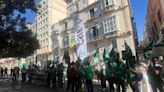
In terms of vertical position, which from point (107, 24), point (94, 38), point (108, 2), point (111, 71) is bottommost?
point (111, 71)

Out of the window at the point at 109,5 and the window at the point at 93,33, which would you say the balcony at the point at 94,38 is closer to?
the window at the point at 93,33

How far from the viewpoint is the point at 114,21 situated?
30.6 m

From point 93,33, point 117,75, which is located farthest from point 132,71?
point 93,33

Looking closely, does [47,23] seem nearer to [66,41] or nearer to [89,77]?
[66,41]

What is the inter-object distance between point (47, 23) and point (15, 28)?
37.3m

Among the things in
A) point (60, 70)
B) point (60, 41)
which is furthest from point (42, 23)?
point (60, 70)

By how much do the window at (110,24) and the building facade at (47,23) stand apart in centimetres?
2243

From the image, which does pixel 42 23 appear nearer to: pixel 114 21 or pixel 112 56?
pixel 114 21

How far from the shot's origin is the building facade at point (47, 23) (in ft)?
171

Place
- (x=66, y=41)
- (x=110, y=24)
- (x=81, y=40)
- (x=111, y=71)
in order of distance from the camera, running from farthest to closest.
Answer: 1. (x=66, y=41)
2. (x=110, y=24)
3. (x=81, y=40)
4. (x=111, y=71)

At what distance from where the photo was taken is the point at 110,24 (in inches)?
1219

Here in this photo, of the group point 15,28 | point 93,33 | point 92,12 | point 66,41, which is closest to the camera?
point 15,28

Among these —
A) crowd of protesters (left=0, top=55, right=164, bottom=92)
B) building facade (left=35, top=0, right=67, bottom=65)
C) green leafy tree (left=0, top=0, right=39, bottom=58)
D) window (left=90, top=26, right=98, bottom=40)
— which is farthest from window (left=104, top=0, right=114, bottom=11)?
building facade (left=35, top=0, right=67, bottom=65)

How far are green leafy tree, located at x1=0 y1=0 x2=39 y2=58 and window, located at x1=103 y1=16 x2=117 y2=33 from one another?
14.3 meters
